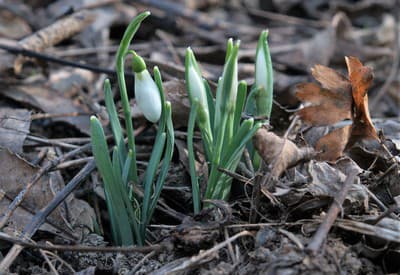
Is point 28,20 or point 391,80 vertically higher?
point 28,20

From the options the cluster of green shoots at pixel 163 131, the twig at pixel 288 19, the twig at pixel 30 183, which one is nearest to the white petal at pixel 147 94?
the cluster of green shoots at pixel 163 131

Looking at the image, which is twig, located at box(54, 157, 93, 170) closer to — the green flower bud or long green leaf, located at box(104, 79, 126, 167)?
long green leaf, located at box(104, 79, 126, 167)

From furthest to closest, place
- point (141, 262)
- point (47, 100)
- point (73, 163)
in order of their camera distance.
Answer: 1. point (47, 100)
2. point (73, 163)
3. point (141, 262)

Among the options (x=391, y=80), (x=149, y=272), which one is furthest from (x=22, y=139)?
(x=391, y=80)

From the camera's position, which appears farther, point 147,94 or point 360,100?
point 360,100

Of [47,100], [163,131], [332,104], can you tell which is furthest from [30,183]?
[332,104]

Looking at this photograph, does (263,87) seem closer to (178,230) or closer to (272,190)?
(272,190)

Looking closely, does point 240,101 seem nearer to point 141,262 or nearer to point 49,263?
point 141,262
